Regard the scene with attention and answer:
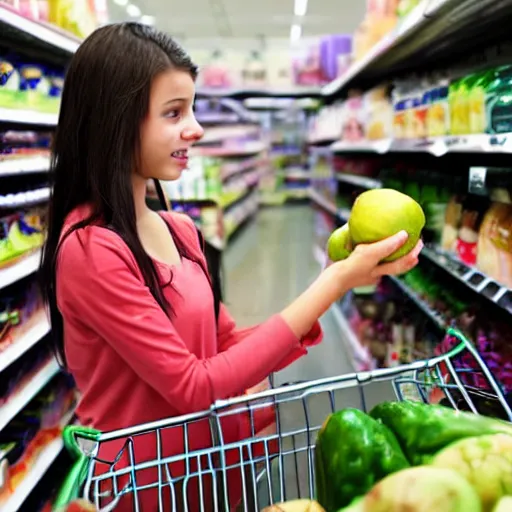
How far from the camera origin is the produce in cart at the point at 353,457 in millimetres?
655

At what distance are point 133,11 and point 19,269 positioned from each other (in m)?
10.3

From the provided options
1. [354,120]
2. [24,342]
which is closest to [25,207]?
[24,342]

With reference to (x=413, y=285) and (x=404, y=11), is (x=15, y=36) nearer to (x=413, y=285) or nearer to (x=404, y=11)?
(x=404, y=11)

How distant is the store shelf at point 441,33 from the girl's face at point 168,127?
1206 mm

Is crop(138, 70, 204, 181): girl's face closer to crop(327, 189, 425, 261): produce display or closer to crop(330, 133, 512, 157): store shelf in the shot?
crop(327, 189, 425, 261): produce display

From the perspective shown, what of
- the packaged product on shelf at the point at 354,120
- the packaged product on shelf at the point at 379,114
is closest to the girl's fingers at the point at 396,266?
the packaged product on shelf at the point at 379,114

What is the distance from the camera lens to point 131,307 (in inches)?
36.4

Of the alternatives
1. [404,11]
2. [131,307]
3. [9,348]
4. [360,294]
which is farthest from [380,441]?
[360,294]

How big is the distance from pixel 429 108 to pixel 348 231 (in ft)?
5.10

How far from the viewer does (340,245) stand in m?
1.09

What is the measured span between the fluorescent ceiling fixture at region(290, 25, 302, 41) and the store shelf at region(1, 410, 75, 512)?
11.6 m

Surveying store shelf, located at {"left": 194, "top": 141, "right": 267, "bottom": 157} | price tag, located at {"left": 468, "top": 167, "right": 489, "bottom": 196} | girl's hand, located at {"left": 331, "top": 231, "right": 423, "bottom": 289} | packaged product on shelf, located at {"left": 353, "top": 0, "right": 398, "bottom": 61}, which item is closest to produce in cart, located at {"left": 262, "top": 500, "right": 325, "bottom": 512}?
girl's hand, located at {"left": 331, "top": 231, "right": 423, "bottom": 289}

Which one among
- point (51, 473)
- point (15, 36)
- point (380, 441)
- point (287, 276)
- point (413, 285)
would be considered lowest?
point (287, 276)

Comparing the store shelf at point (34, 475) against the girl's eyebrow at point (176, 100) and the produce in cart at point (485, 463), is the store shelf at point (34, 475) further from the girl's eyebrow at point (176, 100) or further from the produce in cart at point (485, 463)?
the produce in cart at point (485, 463)
